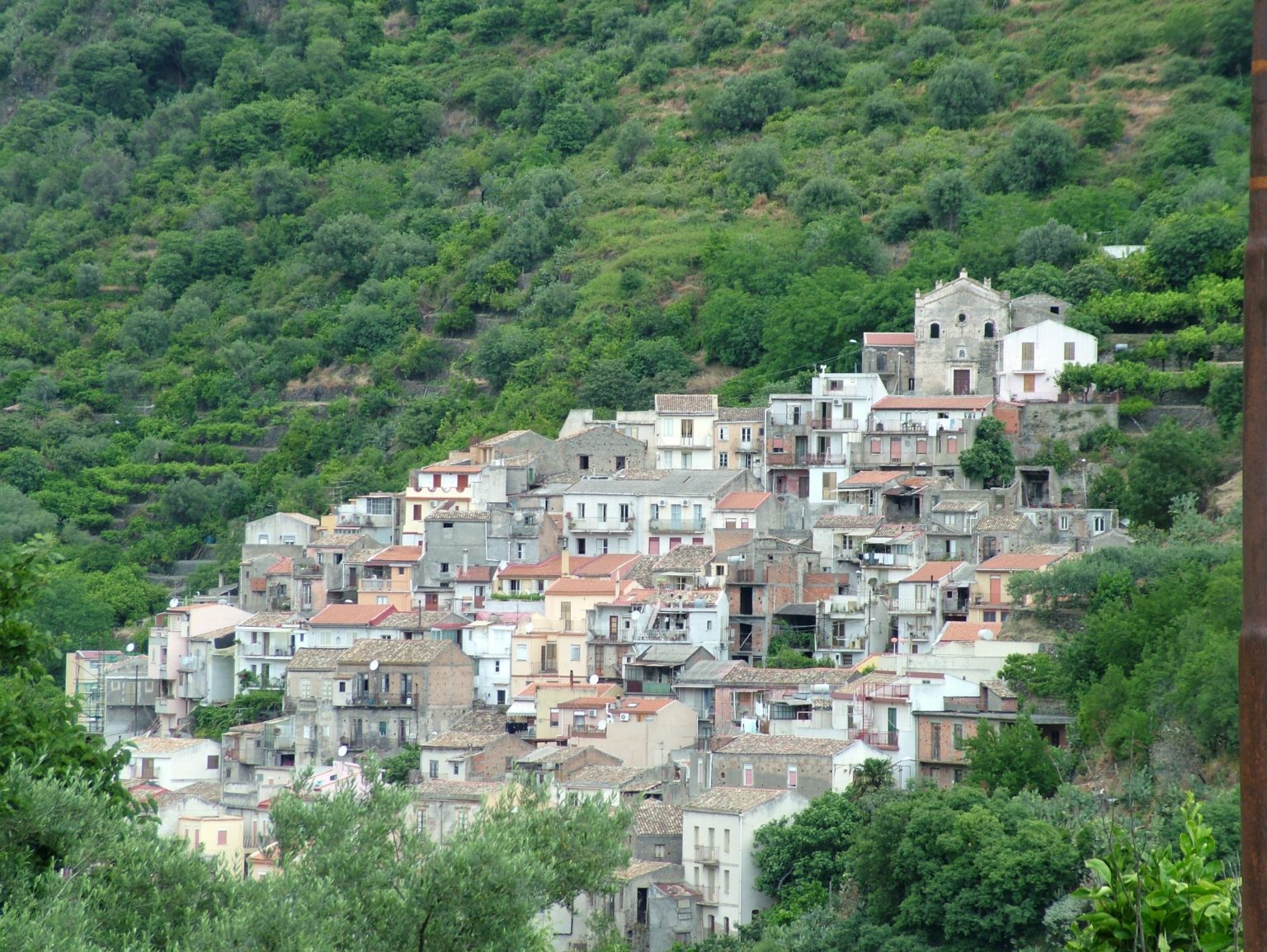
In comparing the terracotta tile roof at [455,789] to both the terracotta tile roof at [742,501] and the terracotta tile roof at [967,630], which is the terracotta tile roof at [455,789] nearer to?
the terracotta tile roof at [967,630]

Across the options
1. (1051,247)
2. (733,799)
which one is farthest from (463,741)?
(1051,247)

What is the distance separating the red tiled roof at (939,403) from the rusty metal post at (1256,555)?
46.5 metres

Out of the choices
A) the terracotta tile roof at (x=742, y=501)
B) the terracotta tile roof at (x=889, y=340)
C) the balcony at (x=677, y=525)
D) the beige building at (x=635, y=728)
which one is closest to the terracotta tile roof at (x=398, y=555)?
the balcony at (x=677, y=525)

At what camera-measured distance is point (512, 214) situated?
78000 mm

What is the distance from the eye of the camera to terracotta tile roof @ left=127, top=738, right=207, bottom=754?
4919 cm

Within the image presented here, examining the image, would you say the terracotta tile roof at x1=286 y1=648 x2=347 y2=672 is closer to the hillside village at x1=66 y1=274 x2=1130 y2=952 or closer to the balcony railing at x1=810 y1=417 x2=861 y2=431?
the hillside village at x1=66 y1=274 x2=1130 y2=952

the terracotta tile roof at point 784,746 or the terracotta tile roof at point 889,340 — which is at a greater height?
the terracotta tile roof at point 889,340

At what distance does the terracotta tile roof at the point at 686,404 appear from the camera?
57031 millimetres

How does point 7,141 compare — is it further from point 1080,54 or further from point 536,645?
point 536,645

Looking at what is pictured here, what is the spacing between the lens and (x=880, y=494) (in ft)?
171

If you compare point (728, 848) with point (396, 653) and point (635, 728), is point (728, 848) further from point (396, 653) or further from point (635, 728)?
point (396, 653)

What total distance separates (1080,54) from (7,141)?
147 feet

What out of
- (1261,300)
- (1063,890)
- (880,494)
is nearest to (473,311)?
(880,494)

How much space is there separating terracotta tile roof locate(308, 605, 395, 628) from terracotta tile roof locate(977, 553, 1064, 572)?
1381cm
